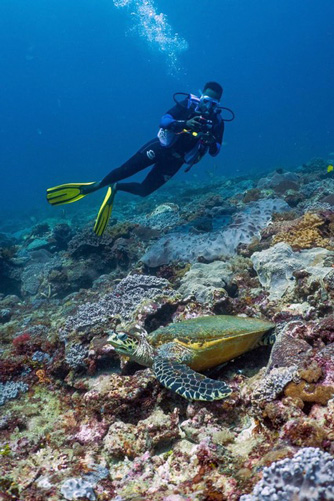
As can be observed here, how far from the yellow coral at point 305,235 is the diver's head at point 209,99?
4021 millimetres

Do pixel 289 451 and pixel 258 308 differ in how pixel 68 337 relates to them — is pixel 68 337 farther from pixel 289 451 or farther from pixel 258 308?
pixel 289 451

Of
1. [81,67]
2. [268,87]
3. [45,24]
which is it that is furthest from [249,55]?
[45,24]

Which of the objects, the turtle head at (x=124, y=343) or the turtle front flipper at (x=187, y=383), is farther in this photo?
the turtle head at (x=124, y=343)

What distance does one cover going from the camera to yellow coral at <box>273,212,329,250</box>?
5.28 metres

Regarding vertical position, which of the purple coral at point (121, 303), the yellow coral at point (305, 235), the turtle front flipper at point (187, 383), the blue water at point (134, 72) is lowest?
the turtle front flipper at point (187, 383)

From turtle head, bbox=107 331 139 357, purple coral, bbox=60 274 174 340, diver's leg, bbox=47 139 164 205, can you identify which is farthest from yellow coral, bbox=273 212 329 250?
diver's leg, bbox=47 139 164 205

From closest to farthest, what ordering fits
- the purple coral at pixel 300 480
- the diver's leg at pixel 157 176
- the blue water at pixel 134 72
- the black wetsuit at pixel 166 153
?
the purple coral at pixel 300 480, the black wetsuit at pixel 166 153, the diver's leg at pixel 157 176, the blue water at pixel 134 72

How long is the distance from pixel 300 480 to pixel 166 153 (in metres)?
8.35

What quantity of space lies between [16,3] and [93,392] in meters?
130

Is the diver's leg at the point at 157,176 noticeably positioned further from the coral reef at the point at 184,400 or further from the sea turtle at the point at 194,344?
the sea turtle at the point at 194,344

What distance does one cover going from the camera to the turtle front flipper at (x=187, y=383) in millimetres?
2359

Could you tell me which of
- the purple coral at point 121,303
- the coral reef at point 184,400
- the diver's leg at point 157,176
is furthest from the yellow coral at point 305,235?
the diver's leg at point 157,176

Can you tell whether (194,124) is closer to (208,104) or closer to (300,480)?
(208,104)

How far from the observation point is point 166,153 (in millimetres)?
8672
